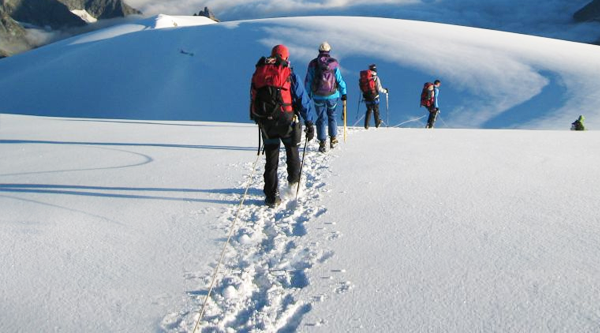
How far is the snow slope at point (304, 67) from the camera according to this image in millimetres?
19953

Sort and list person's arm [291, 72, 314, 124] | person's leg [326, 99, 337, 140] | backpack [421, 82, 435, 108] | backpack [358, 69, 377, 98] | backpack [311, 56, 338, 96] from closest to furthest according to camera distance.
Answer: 1. person's arm [291, 72, 314, 124]
2. backpack [311, 56, 338, 96]
3. person's leg [326, 99, 337, 140]
4. backpack [358, 69, 377, 98]
5. backpack [421, 82, 435, 108]

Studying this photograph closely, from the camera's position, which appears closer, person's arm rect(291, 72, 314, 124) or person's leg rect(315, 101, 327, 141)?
person's arm rect(291, 72, 314, 124)

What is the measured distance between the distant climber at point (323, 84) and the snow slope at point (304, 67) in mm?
13217

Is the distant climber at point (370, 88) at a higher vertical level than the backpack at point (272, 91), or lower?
lower

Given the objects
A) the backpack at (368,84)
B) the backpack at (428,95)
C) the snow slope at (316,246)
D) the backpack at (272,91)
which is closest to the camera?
the snow slope at (316,246)

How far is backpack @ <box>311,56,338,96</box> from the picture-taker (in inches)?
267

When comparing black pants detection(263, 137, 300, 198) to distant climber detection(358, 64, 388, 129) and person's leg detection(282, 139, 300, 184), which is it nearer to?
person's leg detection(282, 139, 300, 184)

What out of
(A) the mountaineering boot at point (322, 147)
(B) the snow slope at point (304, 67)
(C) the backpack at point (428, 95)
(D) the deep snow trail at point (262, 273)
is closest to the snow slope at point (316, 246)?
(D) the deep snow trail at point (262, 273)

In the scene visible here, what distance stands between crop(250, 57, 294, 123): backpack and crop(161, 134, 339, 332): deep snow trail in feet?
3.16

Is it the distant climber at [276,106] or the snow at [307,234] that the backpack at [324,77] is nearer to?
the snow at [307,234]

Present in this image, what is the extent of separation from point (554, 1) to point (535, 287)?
21254 cm

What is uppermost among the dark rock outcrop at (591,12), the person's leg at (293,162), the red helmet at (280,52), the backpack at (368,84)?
the red helmet at (280,52)

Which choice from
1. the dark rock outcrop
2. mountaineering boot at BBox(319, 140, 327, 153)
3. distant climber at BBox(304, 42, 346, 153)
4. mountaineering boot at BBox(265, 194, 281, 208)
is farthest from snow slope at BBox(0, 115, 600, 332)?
the dark rock outcrop

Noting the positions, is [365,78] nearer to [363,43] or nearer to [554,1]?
[363,43]
